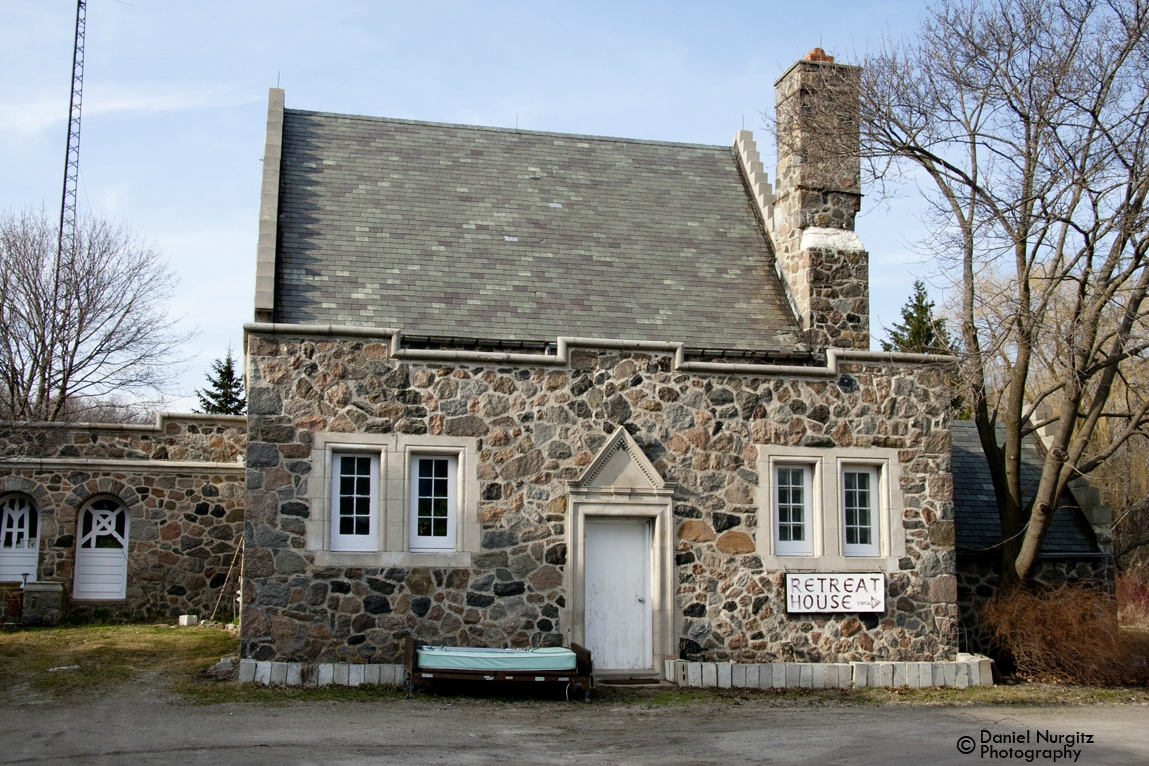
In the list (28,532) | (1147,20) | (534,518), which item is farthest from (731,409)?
(28,532)

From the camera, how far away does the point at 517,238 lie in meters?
17.1

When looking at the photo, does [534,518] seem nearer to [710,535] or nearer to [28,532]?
[710,535]

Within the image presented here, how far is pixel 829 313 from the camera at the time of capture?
1633cm

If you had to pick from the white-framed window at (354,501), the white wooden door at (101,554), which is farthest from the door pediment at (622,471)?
the white wooden door at (101,554)

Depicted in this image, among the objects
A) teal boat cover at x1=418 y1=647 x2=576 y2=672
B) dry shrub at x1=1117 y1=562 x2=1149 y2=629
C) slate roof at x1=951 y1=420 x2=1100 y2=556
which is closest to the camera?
teal boat cover at x1=418 y1=647 x2=576 y2=672

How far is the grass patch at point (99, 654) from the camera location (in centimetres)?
1377

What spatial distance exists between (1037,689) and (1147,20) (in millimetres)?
9362

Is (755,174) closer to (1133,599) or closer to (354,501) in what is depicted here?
(354,501)

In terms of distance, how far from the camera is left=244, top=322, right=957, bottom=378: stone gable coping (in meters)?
14.2

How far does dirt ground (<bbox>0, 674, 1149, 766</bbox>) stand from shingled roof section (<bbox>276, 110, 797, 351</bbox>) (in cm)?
508

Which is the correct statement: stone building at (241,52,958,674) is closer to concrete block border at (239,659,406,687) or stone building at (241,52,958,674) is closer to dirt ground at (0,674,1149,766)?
concrete block border at (239,659,406,687)

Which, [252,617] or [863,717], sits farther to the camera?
[252,617]

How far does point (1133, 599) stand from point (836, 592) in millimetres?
15716

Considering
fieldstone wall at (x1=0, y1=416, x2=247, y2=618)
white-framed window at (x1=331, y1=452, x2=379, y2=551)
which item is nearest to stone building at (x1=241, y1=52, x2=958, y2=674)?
white-framed window at (x1=331, y1=452, x2=379, y2=551)
